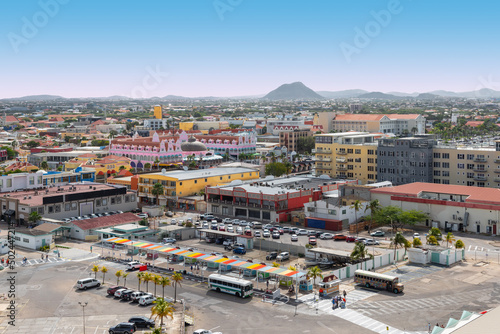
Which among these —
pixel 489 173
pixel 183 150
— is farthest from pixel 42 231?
pixel 183 150

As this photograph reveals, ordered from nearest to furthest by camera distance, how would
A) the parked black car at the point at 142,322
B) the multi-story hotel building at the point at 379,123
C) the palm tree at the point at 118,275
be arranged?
the parked black car at the point at 142,322
the palm tree at the point at 118,275
the multi-story hotel building at the point at 379,123

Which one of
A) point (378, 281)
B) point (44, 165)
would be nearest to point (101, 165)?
point (44, 165)

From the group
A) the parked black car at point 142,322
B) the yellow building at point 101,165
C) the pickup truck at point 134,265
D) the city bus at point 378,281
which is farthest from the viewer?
the yellow building at point 101,165

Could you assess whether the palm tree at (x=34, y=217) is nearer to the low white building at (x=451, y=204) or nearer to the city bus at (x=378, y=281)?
the city bus at (x=378, y=281)

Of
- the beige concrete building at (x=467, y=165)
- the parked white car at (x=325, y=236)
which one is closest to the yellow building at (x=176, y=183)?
the parked white car at (x=325, y=236)

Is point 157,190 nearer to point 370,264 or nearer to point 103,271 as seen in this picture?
point 103,271

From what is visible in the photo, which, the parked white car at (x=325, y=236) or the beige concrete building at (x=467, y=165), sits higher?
the beige concrete building at (x=467, y=165)

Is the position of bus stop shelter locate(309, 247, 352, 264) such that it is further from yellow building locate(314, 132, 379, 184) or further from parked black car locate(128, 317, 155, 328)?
yellow building locate(314, 132, 379, 184)

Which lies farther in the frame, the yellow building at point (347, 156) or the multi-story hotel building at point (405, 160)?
the yellow building at point (347, 156)
